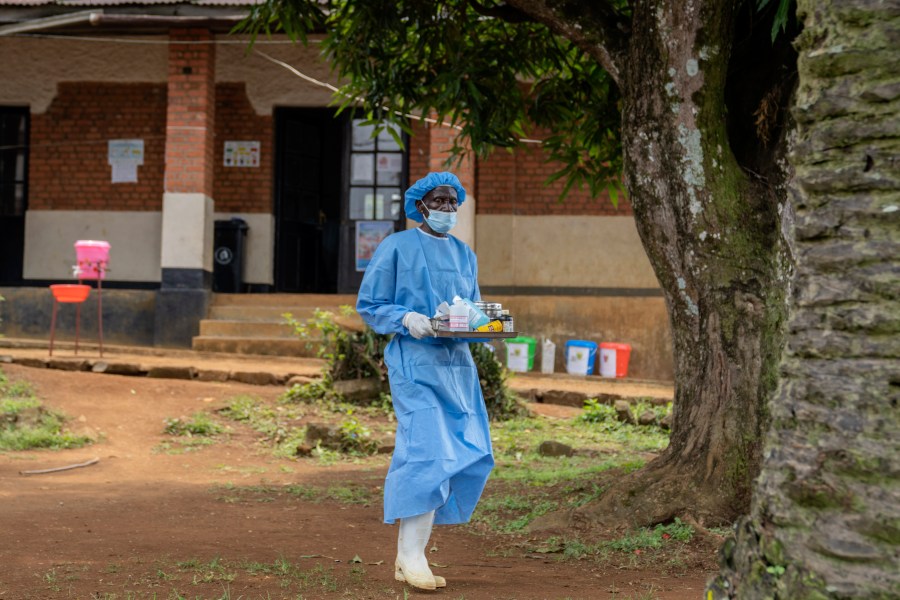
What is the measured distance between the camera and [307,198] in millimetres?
15227

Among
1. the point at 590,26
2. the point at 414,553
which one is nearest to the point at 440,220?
the point at 414,553

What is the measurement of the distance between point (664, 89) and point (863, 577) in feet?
12.3

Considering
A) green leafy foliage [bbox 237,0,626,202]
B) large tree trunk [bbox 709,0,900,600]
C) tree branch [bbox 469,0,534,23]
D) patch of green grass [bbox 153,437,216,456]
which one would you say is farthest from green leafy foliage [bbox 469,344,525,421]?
large tree trunk [bbox 709,0,900,600]

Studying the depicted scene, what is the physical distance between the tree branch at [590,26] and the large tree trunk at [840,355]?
3.57 m

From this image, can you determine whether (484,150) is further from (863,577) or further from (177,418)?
(863,577)

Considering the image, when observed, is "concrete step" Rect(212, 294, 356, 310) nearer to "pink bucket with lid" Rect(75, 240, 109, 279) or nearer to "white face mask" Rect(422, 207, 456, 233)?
"pink bucket with lid" Rect(75, 240, 109, 279)

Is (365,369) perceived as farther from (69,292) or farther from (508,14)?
(508,14)

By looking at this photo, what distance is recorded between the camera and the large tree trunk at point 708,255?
5.37 metres

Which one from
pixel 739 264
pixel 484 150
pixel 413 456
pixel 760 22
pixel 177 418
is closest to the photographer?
pixel 413 456

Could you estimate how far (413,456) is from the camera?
4.38m

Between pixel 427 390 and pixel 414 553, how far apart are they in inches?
25.5

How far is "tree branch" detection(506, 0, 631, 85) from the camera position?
19.2 ft

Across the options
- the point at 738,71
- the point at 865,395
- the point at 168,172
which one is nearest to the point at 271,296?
the point at 168,172

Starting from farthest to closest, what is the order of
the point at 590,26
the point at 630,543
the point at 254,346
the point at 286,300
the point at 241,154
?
the point at 241,154 < the point at 286,300 < the point at 254,346 < the point at 590,26 < the point at 630,543
